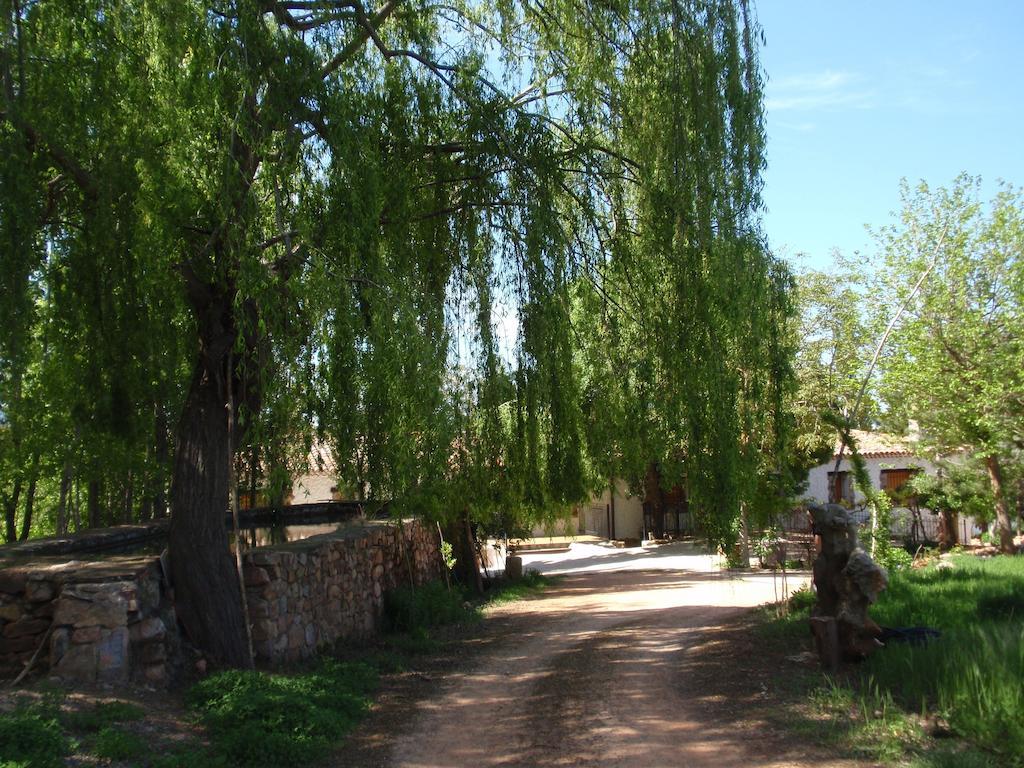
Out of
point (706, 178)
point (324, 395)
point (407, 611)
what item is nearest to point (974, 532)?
point (407, 611)

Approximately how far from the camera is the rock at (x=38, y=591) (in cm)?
752

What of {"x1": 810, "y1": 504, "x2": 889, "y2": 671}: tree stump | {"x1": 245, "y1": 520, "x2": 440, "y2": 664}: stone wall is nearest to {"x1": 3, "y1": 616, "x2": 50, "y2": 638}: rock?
{"x1": 245, "y1": 520, "x2": 440, "y2": 664}: stone wall

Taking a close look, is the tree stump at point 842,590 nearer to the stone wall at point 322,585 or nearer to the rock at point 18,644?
the stone wall at point 322,585

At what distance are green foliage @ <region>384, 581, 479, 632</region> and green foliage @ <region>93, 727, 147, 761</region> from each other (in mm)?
6464

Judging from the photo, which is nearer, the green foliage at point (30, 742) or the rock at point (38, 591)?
the green foliage at point (30, 742)

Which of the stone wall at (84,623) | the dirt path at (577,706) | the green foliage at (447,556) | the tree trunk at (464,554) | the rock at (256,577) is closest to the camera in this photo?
the dirt path at (577,706)

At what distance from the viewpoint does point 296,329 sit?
7.29m

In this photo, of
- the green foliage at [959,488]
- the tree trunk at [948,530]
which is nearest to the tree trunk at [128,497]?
the green foliage at [959,488]

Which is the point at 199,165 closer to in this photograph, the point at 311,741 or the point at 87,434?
the point at 311,741

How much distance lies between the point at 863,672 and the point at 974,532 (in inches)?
920

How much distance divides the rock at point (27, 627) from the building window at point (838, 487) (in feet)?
37.9

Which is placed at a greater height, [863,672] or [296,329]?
[296,329]

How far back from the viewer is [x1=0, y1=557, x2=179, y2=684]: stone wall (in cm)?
716

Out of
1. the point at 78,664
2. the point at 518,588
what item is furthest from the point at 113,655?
the point at 518,588
